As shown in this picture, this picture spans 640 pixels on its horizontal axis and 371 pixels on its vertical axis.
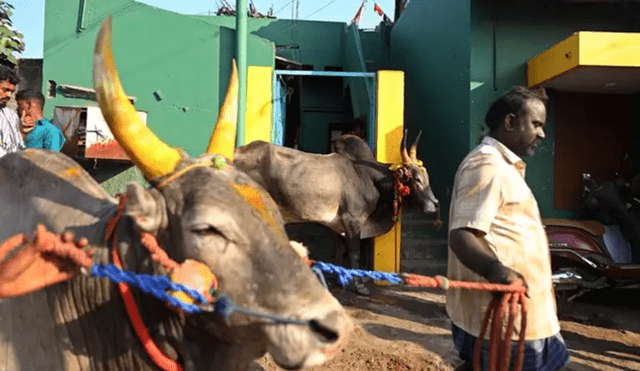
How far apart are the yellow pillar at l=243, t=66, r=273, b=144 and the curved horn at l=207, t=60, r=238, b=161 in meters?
5.10

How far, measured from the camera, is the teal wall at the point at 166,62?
754cm

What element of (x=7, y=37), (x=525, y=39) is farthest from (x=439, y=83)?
(x=7, y=37)

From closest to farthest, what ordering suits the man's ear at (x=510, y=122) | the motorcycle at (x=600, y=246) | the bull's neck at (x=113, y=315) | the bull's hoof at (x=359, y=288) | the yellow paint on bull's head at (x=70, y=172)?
the bull's neck at (x=113, y=315)
the yellow paint on bull's head at (x=70, y=172)
the man's ear at (x=510, y=122)
the motorcycle at (x=600, y=246)
the bull's hoof at (x=359, y=288)

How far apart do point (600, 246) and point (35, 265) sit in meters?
5.70

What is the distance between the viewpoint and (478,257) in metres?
1.95

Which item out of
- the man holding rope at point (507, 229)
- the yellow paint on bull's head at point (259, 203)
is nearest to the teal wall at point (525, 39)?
the man holding rope at point (507, 229)

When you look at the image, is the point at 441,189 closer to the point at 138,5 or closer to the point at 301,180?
the point at 301,180

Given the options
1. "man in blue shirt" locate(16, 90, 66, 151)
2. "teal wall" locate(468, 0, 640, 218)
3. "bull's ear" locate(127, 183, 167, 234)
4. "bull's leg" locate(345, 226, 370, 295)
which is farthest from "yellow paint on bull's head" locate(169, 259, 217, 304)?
"teal wall" locate(468, 0, 640, 218)

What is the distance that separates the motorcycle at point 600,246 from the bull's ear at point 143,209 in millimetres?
4600

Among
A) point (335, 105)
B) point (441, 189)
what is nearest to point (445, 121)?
point (441, 189)

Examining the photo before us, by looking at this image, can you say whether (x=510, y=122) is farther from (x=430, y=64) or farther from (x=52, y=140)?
(x=430, y=64)

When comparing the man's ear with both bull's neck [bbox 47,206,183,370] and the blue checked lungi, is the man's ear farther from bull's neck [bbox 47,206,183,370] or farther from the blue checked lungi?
bull's neck [bbox 47,206,183,370]

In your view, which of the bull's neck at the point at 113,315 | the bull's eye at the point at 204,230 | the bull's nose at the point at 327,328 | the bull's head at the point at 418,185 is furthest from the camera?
the bull's head at the point at 418,185

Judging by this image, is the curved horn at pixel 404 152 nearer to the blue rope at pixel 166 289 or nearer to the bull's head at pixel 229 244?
the bull's head at pixel 229 244
